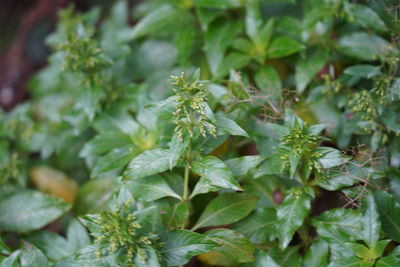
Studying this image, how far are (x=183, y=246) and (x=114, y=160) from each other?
0.67 meters

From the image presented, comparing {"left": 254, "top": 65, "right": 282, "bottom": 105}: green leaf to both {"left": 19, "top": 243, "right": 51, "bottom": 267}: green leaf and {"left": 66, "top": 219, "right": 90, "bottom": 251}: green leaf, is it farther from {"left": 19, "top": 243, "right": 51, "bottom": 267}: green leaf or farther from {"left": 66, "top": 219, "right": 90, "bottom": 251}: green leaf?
{"left": 19, "top": 243, "right": 51, "bottom": 267}: green leaf

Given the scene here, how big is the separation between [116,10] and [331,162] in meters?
2.16

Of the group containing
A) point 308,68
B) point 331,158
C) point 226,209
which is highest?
point 308,68

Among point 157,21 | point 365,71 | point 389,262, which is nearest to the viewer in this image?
point 389,262

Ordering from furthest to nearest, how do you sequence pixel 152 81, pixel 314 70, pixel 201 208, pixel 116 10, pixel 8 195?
1. pixel 116 10
2. pixel 152 81
3. pixel 8 195
4. pixel 314 70
5. pixel 201 208

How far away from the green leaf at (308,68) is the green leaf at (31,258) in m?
1.62

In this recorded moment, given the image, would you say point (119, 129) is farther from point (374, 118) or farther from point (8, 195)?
point (374, 118)

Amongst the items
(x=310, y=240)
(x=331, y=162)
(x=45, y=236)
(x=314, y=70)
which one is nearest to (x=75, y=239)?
(x=45, y=236)

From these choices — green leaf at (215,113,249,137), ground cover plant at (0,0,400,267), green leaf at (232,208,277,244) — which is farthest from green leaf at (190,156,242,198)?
green leaf at (232,208,277,244)

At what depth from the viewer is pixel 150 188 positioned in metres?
2.09

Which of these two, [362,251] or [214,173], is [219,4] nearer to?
[214,173]

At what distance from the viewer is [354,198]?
2010mm

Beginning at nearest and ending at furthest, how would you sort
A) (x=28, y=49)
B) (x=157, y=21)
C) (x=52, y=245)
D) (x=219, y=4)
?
1. (x=52, y=245)
2. (x=219, y=4)
3. (x=157, y=21)
4. (x=28, y=49)

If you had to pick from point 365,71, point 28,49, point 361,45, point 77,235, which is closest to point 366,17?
point 361,45
